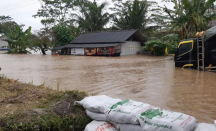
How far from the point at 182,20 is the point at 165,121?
13.4m

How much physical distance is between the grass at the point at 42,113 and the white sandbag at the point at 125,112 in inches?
19.5

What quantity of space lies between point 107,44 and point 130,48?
315 centimetres

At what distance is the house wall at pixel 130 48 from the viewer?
1089 inches

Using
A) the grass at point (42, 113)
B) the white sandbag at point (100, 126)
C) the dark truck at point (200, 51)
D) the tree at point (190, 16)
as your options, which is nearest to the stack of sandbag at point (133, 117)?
the white sandbag at point (100, 126)

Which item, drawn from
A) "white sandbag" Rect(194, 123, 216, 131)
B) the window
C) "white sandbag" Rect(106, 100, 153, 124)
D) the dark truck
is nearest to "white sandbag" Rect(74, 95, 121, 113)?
"white sandbag" Rect(106, 100, 153, 124)

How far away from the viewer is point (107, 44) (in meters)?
27.3

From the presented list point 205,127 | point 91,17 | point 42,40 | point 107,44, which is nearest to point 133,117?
point 205,127

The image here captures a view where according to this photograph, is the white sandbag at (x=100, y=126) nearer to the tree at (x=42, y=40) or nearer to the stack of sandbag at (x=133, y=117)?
the stack of sandbag at (x=133, y=117)

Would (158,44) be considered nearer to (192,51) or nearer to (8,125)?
(192,51)

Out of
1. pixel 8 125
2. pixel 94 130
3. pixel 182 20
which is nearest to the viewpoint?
pixel 8 125

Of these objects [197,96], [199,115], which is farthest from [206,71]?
[199,115]

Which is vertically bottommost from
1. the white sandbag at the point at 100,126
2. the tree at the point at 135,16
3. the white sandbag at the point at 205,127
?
the white sandbag at the point at 100,126

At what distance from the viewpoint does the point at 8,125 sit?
276cm

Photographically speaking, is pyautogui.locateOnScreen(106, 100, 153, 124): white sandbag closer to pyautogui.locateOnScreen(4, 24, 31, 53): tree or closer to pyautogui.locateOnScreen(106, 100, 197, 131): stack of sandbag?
pyautogui.locateOnScreen(106, 100, 197, 131): stack of sandbag
